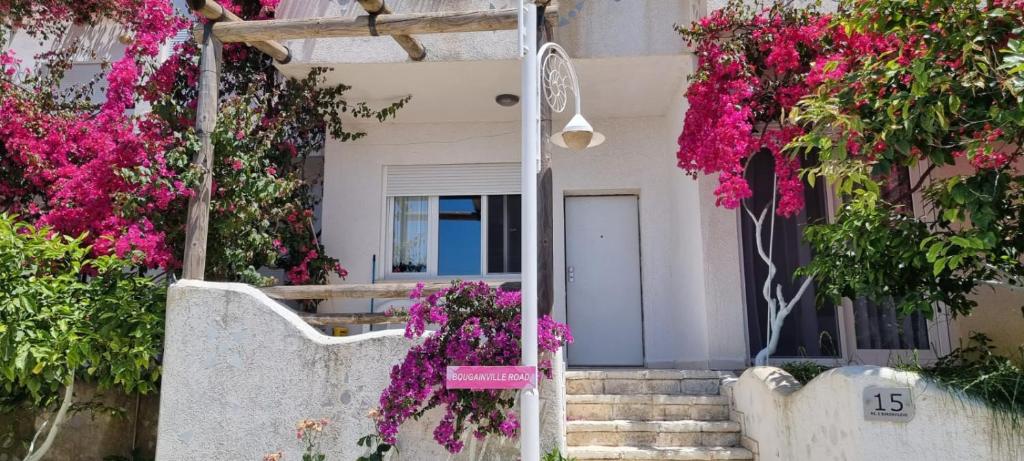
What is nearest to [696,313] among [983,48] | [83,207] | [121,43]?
[983,48]

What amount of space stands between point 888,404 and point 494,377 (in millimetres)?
2566

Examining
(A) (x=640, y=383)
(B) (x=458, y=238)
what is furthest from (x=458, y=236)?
(A) (x=640, y=383)

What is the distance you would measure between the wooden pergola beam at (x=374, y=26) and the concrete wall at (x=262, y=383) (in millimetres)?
2332

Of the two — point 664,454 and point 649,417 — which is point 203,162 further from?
point 664,454

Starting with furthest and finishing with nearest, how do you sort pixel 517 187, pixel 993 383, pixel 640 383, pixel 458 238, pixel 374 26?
pixel 458 238 < pixel 517 187 < pixel 640 383 < pixel 374 26 < pixel 993 383

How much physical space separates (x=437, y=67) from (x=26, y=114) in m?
4.88

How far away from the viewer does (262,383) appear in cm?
539

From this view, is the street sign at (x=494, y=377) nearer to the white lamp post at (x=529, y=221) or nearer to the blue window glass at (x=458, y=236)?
the white lamp post at (x=529, y=221)

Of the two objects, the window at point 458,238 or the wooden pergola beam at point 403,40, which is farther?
the window at point 458,238

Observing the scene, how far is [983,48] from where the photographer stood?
4.14 meters

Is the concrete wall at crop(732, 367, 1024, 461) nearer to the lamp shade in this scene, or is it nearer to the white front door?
the lamp shade

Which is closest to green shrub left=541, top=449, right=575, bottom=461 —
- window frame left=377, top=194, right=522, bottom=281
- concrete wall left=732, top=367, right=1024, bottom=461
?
concrete wall left=732, top=367, right=1024, bottom=461

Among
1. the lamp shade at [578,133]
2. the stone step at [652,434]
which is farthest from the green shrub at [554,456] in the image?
the lamp shade at [578,133]

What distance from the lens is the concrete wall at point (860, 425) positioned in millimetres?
3992
